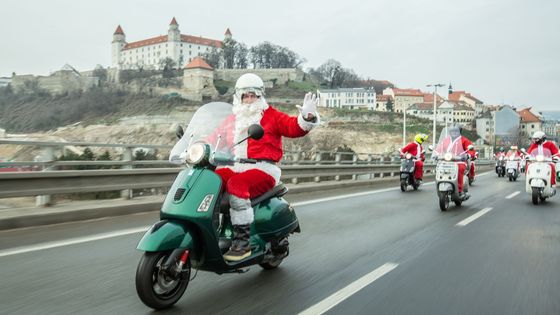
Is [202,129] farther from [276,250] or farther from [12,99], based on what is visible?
[12,99]

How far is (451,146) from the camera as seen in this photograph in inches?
469

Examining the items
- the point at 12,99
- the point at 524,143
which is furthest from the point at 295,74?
the point at 12,99

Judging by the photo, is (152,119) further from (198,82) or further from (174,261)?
(174,261)

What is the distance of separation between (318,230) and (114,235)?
289 cm

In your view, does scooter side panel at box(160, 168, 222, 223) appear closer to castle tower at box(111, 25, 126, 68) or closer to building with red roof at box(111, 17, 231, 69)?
building with red roof at box(111, 17, 231, 69)

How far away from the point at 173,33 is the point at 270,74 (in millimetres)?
36939

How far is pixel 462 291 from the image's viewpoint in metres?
4.74

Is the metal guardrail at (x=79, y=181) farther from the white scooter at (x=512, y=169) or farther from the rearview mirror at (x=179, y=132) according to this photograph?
the white scooter at (x=512, y=169)

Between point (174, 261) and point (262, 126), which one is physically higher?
point (262, 126)

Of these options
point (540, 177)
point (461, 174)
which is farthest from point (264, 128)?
point (540, 177)

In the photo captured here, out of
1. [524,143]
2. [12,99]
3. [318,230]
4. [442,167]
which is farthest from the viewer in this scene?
[524,143]

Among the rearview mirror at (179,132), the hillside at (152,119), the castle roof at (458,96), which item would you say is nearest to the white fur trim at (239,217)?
the rearview mirror at (179,132)

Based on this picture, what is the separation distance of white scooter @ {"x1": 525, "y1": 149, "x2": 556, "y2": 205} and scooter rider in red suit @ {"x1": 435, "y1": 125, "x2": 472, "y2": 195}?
2.00 metres

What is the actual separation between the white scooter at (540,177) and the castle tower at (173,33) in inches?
6178
